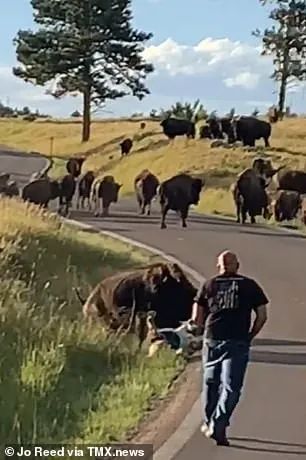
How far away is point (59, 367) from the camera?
45.8 feet

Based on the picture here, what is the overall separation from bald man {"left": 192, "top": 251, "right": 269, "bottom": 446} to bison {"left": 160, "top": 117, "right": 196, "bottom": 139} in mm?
58444

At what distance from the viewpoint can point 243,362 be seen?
11086 mm

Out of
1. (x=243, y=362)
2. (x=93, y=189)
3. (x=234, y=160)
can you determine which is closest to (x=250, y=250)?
(x=93, y=189)

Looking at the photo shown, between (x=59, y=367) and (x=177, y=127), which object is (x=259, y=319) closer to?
(x=59, y=367)

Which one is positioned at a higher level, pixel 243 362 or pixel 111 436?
pixel 243 362

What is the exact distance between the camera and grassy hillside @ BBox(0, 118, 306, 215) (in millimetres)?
52312

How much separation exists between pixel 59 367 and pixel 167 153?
5097cm

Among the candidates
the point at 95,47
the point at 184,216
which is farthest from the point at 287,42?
the point at 184,216

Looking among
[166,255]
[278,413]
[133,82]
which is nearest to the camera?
[278,413]

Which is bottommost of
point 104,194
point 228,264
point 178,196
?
point 104,194

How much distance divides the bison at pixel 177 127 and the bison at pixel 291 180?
25.4 metres

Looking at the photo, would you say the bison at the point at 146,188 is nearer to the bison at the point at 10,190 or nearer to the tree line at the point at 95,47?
the bison at the point at 10,190

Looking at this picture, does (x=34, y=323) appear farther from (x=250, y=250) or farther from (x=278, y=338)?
(x=250, y=250)

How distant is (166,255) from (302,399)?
13.7 metres
